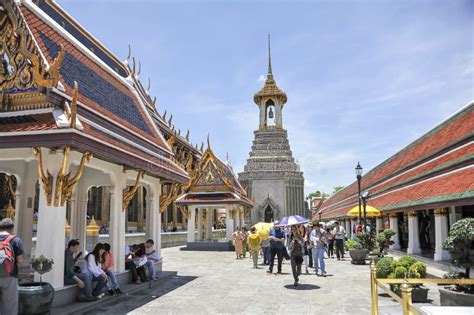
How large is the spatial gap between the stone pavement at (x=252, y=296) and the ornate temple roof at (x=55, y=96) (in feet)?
9.80

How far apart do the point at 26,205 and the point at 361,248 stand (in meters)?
11.7

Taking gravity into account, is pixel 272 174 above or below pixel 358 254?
above

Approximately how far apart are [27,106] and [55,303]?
360 cm

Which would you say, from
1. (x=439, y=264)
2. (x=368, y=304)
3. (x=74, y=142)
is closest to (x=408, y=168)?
(x=439, y=264)

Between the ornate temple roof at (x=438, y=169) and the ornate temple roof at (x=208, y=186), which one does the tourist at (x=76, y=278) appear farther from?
the ornate temple roof at (x=208, y=186)

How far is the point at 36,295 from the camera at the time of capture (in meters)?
6.55

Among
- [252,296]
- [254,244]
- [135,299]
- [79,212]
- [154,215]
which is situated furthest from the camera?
[254,244]

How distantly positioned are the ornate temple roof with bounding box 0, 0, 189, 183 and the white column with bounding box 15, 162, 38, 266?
2811 mm

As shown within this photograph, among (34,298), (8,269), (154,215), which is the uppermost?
(154,215)

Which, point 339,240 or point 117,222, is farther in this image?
point 339,240

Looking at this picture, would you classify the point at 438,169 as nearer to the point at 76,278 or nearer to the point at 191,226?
the point at 76,278

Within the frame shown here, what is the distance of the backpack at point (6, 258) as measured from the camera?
5590mm

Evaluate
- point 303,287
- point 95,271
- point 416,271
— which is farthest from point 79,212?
point 416,271

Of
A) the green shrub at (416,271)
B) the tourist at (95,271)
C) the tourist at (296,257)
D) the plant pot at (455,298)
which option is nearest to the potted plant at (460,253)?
the plant pot at (455,298)
